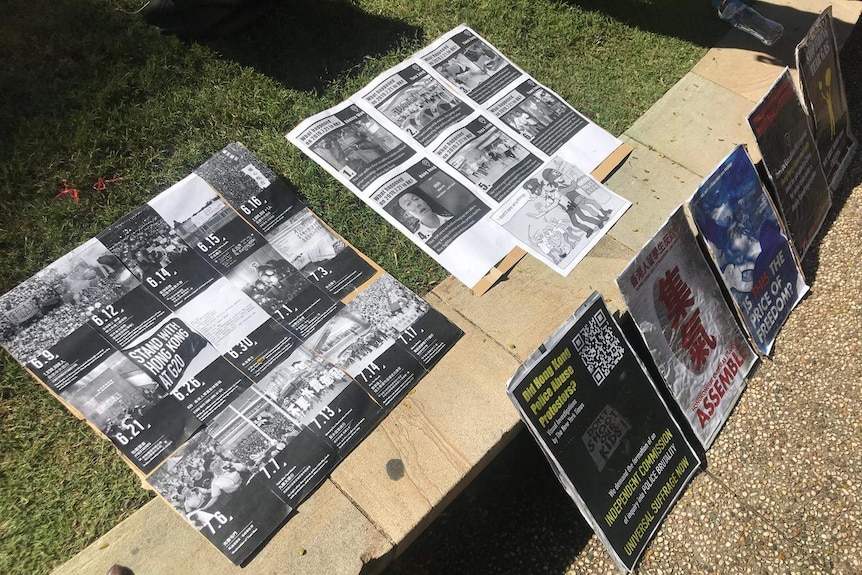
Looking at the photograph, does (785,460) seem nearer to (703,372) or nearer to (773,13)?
(703,372)

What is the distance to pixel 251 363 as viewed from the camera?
8.00 ft

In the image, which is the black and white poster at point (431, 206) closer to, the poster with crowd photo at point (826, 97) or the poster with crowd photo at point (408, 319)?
the poster with crowd photo at point (408, 319)

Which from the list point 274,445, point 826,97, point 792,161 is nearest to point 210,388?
point 274,445

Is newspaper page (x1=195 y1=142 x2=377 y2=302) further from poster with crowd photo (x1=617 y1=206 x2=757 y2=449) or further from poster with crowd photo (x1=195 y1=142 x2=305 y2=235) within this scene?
poster with crowd photo (x1=617 y1=206 x2=757 y2=449)

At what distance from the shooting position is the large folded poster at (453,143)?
2928 mm

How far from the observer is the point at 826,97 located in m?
3.49

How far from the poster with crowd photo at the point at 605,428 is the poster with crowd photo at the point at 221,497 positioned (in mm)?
947

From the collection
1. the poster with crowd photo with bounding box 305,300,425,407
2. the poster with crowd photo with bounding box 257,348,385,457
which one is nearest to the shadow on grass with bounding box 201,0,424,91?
the poster with crowd photo with bounding box 305,300,425,407

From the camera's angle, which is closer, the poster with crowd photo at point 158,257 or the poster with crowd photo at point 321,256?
the poster with crowd photo at point 158,257

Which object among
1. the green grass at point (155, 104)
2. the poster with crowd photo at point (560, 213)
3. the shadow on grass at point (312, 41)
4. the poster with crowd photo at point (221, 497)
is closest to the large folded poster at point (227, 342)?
the poster with crowd photo at point (221, 497)

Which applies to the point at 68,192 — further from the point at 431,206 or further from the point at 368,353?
the point at 431,206

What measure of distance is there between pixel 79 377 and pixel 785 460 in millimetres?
2883

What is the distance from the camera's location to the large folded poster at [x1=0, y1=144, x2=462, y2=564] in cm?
222

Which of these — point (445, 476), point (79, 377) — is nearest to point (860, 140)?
point (445, 476)
